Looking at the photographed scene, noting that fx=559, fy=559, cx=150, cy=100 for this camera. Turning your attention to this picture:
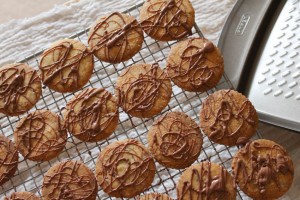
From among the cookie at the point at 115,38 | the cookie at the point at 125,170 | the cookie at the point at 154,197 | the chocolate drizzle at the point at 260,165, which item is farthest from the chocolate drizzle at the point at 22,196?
the chocolate drizzle at the point at 260,165

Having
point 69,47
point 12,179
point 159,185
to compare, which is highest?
point 69,47

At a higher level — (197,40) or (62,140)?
(197,40)

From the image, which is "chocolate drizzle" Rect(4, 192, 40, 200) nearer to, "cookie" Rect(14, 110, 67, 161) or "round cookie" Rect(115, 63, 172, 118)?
"cookie" Rect(14, 110, 67, 161)

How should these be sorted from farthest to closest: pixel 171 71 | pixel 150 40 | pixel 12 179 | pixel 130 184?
pixel 150 40 → pixel 12 179 → pixel 171 71 → pixel 130 184

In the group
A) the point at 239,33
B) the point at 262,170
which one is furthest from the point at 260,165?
the point at 239,33

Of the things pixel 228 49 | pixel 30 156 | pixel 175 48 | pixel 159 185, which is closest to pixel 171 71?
pixel 175 48

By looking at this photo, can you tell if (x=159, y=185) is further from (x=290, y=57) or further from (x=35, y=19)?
(x=35, y=19)
